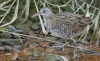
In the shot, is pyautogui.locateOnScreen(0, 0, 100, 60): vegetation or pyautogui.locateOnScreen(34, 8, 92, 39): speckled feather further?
pyautogui.locateOnScreen(0, 0, 100, 60): vegetation

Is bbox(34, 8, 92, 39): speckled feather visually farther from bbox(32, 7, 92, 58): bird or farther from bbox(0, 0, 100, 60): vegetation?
bbox(0, 0, 100, 60): vegetation

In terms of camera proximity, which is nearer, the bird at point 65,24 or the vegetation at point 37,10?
the bird at point 65,24

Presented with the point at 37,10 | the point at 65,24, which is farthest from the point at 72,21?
the point at 37,10

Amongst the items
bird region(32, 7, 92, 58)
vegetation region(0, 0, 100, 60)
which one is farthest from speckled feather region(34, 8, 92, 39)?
vegetation region(0, 0, 100, 60)

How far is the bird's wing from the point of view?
7219 millimetres

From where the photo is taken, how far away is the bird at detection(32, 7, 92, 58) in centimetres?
717

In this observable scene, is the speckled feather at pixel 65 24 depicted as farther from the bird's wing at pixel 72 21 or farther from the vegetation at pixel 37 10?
the vegetation at pixel 37 10

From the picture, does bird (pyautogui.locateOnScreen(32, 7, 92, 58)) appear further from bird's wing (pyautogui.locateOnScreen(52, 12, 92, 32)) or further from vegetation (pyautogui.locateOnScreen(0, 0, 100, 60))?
vegetation (pyautogui.locateOnScreen(0, 0, 100, 60))

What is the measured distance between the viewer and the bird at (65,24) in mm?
7172

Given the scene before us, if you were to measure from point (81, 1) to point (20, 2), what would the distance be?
1.29m

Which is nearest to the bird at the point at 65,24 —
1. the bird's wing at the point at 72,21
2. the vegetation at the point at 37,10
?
the bird's wing at the point at 72,21

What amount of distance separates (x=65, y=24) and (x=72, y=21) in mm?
188

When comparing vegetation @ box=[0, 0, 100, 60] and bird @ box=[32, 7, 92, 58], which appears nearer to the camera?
bird @ box=[32, 7, 92, 58]

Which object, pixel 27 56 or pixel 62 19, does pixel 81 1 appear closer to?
pixel 62 19
